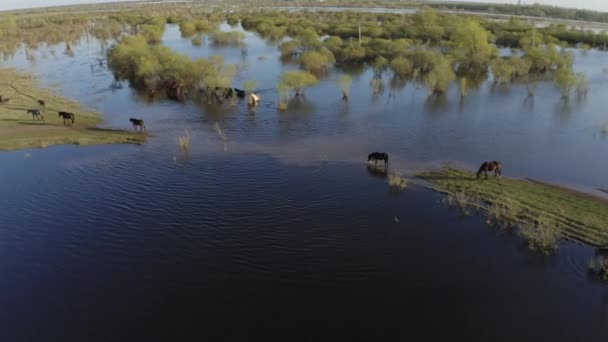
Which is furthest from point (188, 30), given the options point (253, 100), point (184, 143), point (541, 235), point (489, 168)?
point (541, 235)

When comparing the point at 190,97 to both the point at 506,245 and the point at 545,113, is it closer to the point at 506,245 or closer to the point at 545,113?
the point at 545,113

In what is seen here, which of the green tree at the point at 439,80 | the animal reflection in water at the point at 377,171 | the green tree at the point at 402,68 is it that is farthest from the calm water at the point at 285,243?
the green tree at the point at 402,68

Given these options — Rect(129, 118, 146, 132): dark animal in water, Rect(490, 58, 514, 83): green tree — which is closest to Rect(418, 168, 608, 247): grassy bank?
Rect(129, 118, 146, 132): dark animal in water

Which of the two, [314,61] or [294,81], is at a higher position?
[314,61]

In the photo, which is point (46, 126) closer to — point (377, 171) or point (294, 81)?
point (294, 81)

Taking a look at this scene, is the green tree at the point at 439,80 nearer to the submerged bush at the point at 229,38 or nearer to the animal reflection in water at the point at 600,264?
the animal reflection in water at the point at 600,264
